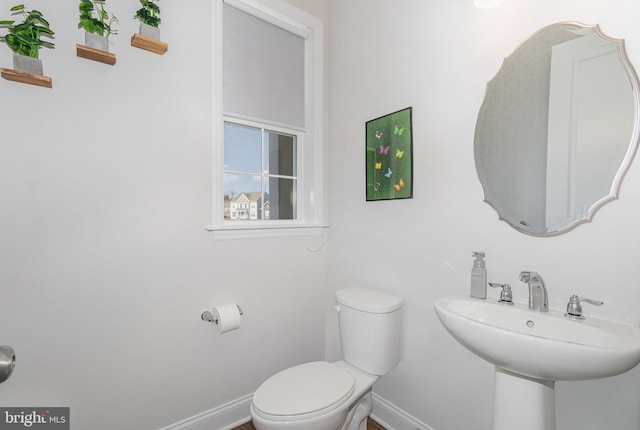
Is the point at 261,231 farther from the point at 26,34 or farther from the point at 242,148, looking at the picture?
the point at 26,34

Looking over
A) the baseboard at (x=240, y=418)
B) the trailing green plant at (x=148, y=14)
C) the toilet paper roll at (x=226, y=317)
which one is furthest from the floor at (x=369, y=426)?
the trailing green plant at (x=148, y=14)

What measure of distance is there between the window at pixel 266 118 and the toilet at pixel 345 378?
2.35 feet

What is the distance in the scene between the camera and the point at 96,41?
1.28 metres

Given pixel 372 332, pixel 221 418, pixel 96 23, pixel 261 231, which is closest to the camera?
pixel 96 23

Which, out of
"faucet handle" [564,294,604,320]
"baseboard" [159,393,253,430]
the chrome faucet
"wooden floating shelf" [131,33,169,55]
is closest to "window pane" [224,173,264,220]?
"wooden floating shelf" [131,33,169,55]

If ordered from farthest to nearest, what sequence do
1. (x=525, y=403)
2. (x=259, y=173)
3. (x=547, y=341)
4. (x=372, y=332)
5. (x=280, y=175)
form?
(x=280, y=175), (x=259, y=173), (x=372, y=332), (x=525, y=403), (x=547, y=341)

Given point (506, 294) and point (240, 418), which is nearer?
point (506, 294)

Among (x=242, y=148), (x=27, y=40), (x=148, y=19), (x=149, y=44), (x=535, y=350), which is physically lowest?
(x=535, y=350)

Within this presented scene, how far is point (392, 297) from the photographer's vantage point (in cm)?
165

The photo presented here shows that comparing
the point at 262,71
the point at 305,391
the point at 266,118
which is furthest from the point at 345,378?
the point at 262,71

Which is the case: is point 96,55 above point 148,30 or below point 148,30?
below

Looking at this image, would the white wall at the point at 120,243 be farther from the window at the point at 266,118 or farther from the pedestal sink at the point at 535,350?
the pedestal sink at the point at 535,350

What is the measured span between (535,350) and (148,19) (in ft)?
6.43

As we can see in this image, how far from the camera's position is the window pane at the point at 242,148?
1835 millimetres
